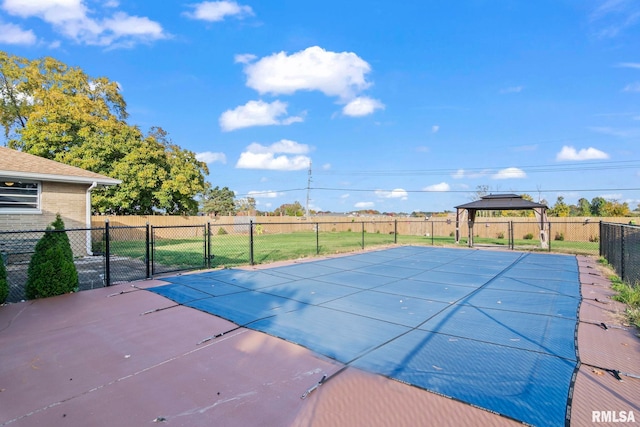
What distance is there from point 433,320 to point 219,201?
155 ft

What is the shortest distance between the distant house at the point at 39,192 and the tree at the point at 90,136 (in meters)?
9.52

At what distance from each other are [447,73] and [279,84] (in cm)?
991

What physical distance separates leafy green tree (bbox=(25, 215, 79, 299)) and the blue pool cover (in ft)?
4.96

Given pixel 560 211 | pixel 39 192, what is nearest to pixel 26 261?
pixel 39 192

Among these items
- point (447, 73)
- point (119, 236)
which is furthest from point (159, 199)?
point (447, 73)

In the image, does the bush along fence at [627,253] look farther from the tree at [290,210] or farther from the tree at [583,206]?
the tree at [290,210]

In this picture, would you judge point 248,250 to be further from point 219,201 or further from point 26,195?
point 219,201

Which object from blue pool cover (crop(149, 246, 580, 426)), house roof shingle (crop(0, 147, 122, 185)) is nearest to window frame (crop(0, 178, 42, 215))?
house roof shingle (crop(0, 147, 122, 185))

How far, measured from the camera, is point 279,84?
2006 cm

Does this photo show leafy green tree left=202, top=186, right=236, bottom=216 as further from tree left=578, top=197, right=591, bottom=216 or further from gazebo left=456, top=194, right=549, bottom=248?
tree left=578, top=197, right=591, bottom=216

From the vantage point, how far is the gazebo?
49.5 ft

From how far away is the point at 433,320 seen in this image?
175 inches

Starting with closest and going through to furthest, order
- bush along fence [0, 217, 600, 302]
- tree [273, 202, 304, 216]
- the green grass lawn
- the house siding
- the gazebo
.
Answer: bush along fence [0, 217, 600, 302]
the house siding
the green grass lawn
the gazebo
tree [273, 202, 304, 216]

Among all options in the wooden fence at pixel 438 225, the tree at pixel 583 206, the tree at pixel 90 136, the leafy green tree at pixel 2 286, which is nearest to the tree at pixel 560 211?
the wooden fence at pixel 438 225
